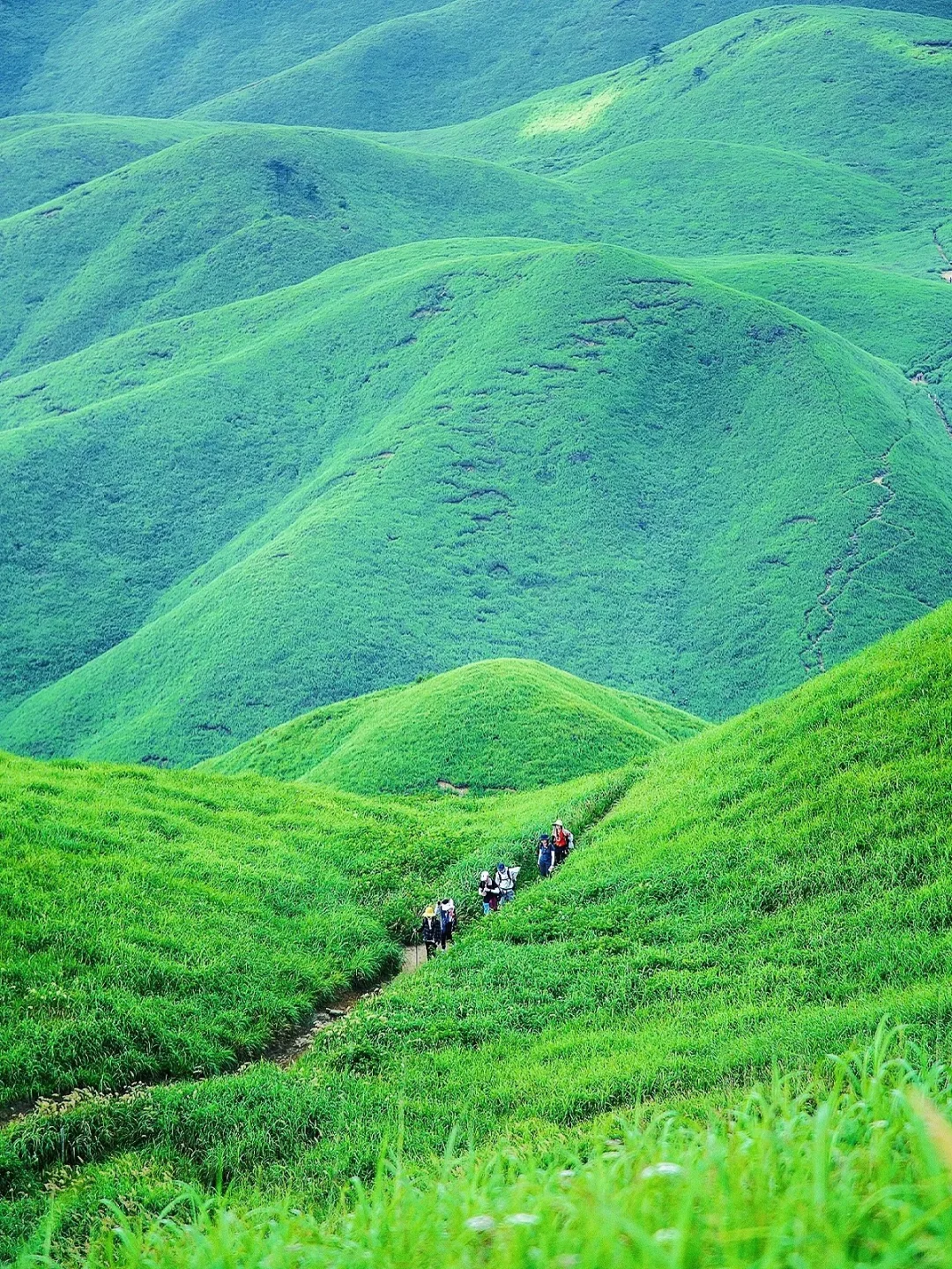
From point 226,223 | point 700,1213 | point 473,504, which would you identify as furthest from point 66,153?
point 700,1213

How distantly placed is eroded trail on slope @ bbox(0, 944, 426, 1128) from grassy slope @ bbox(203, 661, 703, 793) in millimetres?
16975

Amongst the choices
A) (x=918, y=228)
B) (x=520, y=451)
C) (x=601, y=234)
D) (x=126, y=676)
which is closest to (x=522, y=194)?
(x=601, y=234)

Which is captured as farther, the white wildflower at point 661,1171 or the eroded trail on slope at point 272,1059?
the eroded trail on slope at point 272,1059

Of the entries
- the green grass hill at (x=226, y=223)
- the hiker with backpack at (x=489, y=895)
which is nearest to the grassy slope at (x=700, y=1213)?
the hiker with backpack at (x=489, y=895)

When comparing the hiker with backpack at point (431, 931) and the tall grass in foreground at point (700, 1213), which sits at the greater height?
the tall grass in foreground at point (700, 1213)

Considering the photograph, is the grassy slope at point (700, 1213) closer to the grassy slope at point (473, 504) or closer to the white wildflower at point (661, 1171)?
the white wildflower at point (661, 1171)

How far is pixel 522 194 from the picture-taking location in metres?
155

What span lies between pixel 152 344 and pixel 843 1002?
121 m

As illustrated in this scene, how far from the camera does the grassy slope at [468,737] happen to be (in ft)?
127

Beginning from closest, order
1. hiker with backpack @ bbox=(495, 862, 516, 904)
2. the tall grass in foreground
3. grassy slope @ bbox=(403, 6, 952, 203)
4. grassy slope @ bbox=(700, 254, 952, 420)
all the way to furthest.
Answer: the tall grass in foreground < hiker with backpack @ bbox=(495, 862, 516, 904) < grassy slope @ bbox=(700, 254, 952, 420) < grassy slope @ bbox=(403, 6, 952, 203)

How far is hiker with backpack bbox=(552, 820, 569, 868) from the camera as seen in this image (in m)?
23.3

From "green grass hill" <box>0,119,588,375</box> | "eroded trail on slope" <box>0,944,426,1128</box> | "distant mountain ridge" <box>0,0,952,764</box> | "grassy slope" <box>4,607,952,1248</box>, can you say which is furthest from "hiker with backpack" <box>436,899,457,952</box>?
"green grass hill" <box>0,119,588,375</box>

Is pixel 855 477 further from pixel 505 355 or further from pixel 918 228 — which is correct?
pixel 918 228

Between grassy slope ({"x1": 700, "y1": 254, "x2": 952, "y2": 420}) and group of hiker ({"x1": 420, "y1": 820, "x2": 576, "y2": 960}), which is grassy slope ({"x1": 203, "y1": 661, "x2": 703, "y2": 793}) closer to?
group of hiker ({"x1": 420, "y1": 820, "x2": 576, "y2": 960})
